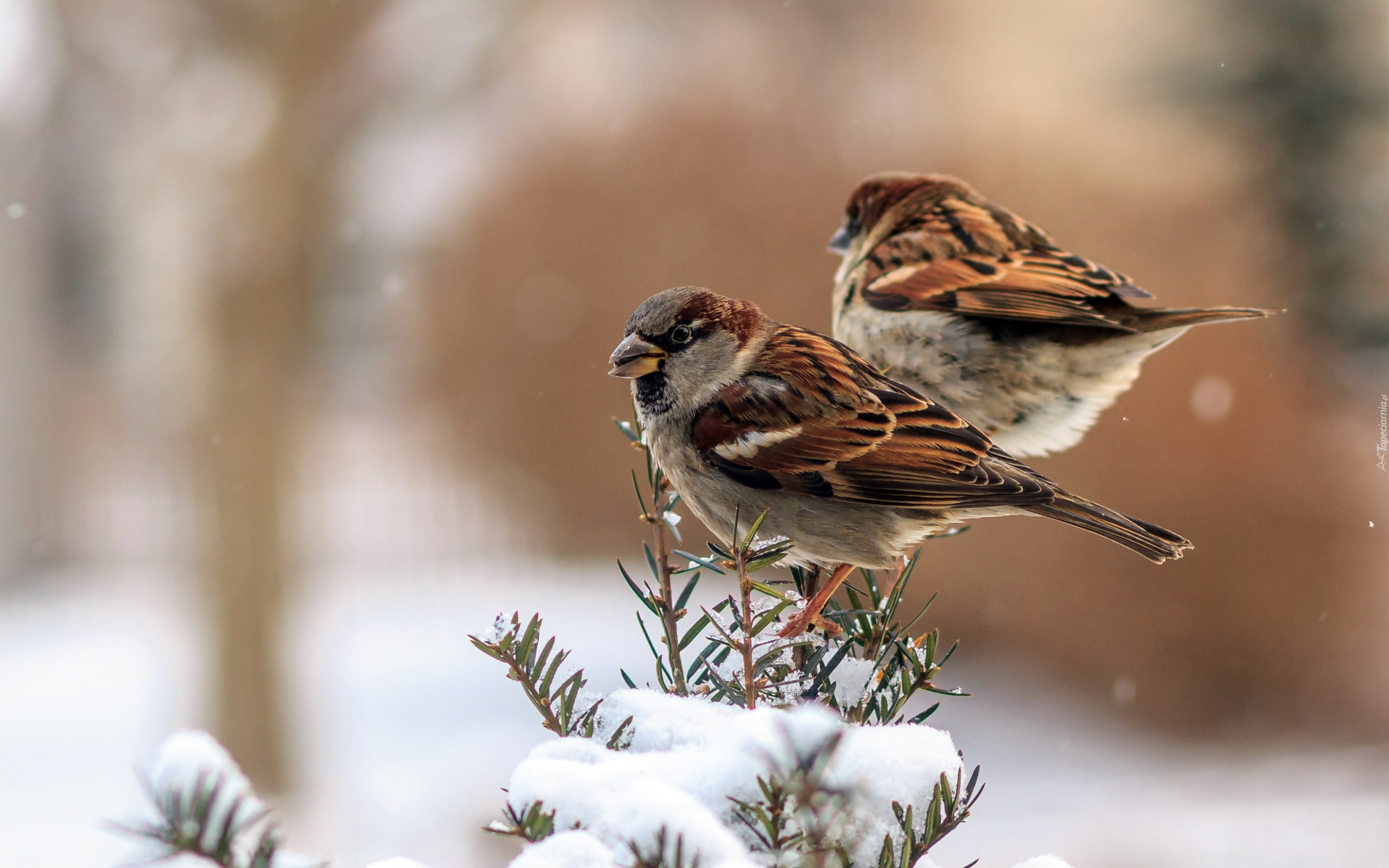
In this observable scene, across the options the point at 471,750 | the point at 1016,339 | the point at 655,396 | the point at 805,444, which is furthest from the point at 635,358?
the point at 471,750

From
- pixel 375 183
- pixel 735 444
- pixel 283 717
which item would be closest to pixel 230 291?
pixel 375 183

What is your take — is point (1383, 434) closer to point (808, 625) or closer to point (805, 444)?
point (805, 444)

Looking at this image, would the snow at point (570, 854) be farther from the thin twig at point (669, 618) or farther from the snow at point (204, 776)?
the thin twig at point (669, 618)

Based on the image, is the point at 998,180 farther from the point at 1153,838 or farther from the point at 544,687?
the point at 544,687

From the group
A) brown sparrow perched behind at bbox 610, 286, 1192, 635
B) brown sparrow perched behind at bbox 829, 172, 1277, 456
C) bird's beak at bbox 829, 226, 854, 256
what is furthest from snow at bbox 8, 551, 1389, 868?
brown sparrow perched behind at bbox 610, 286, 1192, 635

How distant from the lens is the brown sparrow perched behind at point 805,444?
156 cm

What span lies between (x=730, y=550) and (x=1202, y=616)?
554 cm

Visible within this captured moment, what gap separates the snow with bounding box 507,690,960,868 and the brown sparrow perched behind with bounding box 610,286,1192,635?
639 millimetres

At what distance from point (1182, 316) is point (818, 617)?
1.21 meters

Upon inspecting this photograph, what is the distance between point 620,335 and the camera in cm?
653

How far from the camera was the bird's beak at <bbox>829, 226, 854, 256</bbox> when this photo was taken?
2.66m

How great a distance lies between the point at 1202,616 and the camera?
579 cm

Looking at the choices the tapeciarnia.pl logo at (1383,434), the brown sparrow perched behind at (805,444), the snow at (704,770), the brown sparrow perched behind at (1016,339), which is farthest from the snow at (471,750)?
the snow at (704,770)

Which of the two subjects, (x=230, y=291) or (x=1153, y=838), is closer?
(x=1153, y=838)
